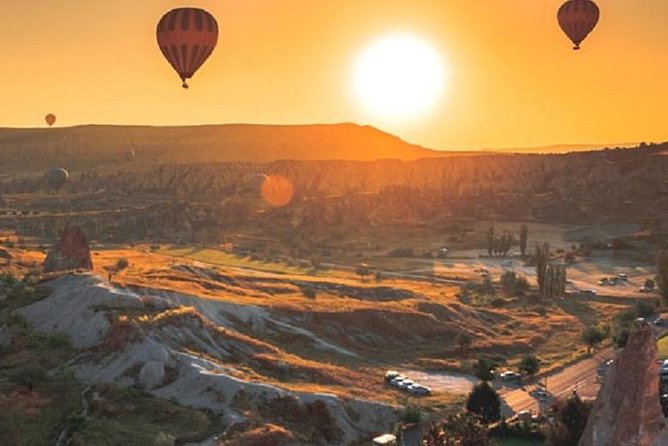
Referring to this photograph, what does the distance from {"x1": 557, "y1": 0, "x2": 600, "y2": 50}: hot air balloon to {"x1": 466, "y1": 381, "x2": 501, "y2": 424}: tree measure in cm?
3719

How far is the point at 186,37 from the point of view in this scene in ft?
185

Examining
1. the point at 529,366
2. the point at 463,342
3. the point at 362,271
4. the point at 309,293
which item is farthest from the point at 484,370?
the point at 362,271

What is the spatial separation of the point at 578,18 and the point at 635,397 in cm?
4795

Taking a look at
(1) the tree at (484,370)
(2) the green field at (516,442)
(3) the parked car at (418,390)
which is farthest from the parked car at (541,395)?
(2) the green field at (516,442)

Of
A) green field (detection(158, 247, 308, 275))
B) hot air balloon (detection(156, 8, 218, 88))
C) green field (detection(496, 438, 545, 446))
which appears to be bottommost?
green field (detection(496, 438, 545, 446))

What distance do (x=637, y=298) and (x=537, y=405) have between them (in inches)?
1673

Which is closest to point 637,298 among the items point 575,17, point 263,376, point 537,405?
point 575,17

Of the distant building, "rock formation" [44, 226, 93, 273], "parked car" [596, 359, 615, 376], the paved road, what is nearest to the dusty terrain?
the paved road

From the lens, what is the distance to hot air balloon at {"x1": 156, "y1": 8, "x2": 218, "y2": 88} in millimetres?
56125

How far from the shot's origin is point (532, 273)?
103 metres

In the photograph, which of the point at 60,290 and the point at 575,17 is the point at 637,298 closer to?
the point at 575,17

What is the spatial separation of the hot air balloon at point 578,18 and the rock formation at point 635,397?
4588cm

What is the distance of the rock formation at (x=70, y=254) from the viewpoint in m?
63.8

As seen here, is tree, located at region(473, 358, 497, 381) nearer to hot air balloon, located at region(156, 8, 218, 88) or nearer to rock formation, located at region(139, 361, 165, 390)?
rock formation, located at region(139, 361, 165, 390)
